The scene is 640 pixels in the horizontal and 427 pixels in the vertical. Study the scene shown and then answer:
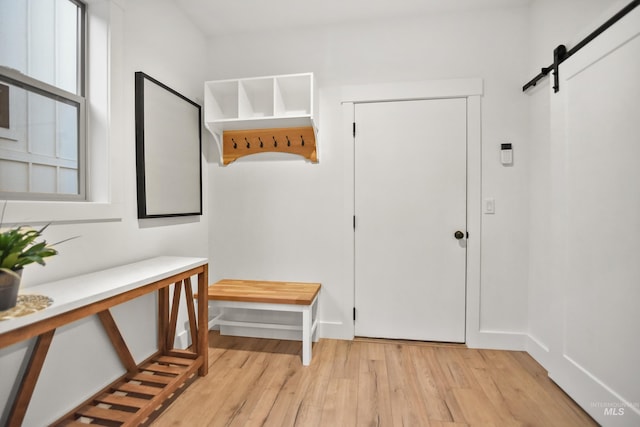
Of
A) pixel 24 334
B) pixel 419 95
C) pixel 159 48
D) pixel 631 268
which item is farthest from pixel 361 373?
pixel 159 48

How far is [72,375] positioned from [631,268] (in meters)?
2.68

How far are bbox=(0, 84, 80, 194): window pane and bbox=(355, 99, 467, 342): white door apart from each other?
1855 millimetres

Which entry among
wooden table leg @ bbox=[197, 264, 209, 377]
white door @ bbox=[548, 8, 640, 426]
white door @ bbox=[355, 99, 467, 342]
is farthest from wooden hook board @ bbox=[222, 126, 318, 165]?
white door @ bbox=[548, 8, 640, 426]

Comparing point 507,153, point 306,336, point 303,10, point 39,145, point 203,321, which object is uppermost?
point 303,10

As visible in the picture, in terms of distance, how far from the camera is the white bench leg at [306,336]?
2.12 meters

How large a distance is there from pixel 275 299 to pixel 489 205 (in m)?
1.77

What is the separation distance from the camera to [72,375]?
150 cm

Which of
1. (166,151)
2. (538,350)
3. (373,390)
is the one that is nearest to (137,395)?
(373,390)

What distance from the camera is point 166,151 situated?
213cm

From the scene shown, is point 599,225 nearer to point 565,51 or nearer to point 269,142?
point 565,51

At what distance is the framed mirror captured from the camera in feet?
6.22

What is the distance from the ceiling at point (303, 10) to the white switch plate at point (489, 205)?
145 cm

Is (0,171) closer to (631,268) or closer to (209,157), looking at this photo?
(209,157)

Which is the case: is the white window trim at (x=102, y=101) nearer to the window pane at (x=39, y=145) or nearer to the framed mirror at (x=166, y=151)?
the window pane at (x=39, y=145)
